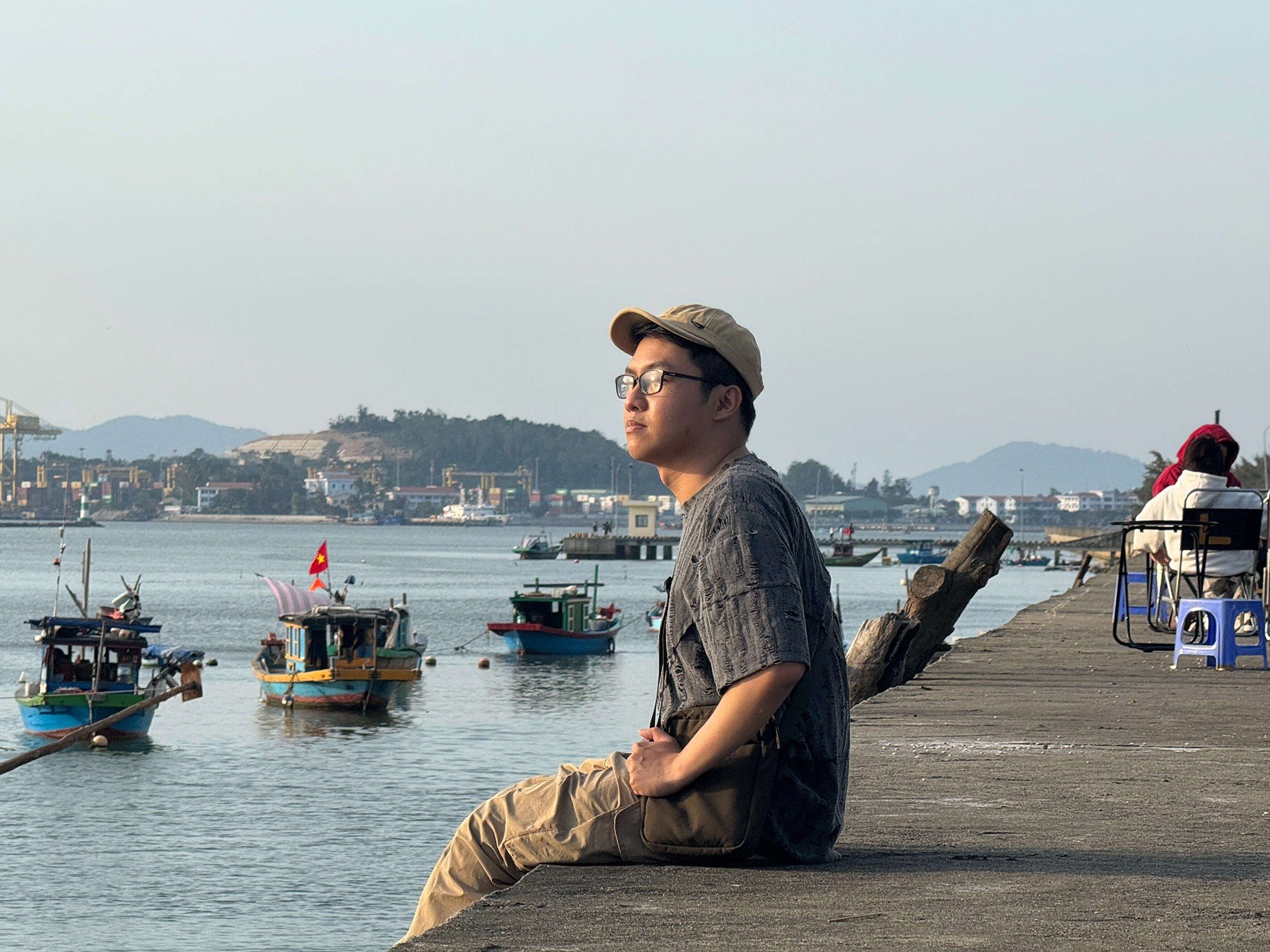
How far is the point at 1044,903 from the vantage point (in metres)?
4.11

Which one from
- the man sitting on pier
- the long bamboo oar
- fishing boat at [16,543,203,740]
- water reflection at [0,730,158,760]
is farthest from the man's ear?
water reflection at [0,730,158,760]

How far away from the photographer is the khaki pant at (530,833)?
13.4 ft

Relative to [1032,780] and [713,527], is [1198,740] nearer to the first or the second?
[1032,780]

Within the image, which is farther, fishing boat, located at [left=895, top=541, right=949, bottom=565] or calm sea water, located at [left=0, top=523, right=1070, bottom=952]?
fishing boat, located at [left=895, top=541, right=949, bottom=565]

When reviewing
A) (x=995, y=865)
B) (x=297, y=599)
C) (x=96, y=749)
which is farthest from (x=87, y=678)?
(x=995, y=865)

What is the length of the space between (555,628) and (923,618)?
46.8 metres

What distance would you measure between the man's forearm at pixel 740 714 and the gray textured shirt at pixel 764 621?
3 cm

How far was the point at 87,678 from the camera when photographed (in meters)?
38.4

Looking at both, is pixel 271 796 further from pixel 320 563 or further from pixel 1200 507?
pixel 1200 507

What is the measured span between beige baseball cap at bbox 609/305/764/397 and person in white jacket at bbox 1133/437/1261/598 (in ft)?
23.5

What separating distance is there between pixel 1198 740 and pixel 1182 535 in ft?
10.8

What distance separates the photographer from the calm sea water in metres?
21.3

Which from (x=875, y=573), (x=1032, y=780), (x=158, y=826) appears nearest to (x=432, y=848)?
(x=158, y=826)

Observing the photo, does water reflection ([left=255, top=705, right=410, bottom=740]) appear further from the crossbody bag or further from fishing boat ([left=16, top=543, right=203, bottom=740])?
the crossbody bag
